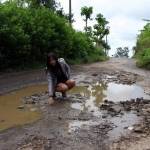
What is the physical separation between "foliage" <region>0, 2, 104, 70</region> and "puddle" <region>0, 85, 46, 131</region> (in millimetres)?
5148

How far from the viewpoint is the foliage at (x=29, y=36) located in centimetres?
1799

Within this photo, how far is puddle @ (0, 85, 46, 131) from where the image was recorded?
29.8ft

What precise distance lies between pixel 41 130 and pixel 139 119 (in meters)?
2.22

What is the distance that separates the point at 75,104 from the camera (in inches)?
426

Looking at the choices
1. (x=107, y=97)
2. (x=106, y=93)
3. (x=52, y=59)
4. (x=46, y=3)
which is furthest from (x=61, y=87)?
(x=46, y=3)

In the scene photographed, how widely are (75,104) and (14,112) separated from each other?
5.39 feet

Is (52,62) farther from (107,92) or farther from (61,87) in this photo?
(107,92)

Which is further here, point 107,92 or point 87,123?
point 107,92

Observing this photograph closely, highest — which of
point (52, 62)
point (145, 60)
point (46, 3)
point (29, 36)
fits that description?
point (46, 3)

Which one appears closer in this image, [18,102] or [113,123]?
[113,123]

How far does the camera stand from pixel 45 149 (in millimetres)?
6859

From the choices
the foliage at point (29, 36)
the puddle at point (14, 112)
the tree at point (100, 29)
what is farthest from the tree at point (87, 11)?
the puddle at point (14, 112)

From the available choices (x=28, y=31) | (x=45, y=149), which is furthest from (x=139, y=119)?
(x=28, y=31)

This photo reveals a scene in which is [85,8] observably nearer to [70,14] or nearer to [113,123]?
[70,14]
